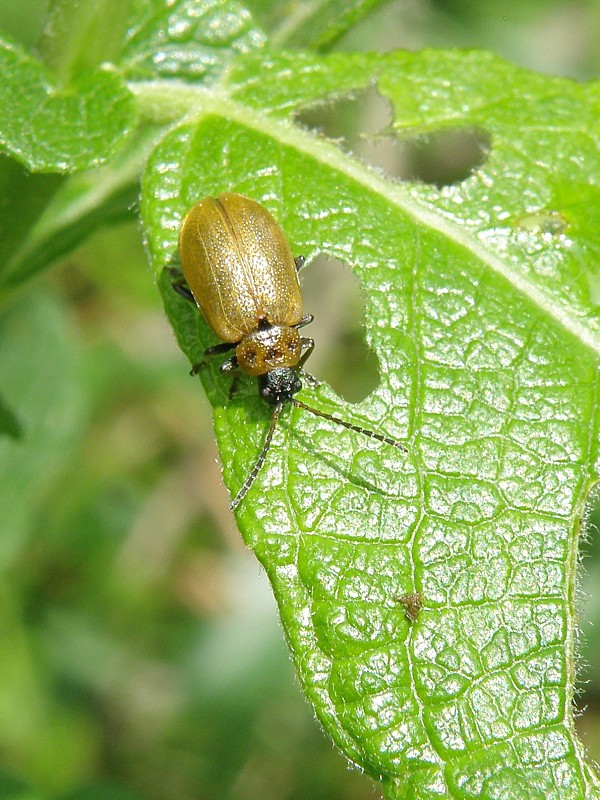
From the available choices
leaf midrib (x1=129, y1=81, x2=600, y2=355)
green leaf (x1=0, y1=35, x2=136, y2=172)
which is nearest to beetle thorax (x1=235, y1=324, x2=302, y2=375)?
leaf midrib (x1=129, y1=81, x2=600, y2=355)

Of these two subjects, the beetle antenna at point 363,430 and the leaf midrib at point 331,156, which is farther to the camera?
the leaf midrib at point 331,156

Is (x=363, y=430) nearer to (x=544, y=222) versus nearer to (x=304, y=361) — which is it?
(x=544, y=222)

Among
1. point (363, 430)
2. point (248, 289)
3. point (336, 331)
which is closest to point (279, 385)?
point (248, 289)

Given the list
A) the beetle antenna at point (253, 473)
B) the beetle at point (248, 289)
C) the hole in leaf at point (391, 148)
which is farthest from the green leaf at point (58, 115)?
the hole in leaf at point (391, 148)

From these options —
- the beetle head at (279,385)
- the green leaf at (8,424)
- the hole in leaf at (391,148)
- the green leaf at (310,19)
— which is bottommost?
the green leaf at (8,424)

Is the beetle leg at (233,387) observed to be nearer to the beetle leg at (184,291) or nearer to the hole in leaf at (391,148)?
the beetle leg at (184,291)

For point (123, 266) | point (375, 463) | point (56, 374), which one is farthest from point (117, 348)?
point (375, 463)

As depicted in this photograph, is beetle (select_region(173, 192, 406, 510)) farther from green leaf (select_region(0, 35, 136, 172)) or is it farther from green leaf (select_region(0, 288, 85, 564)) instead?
green leaf (select_region(0, 288, 85, 564))
